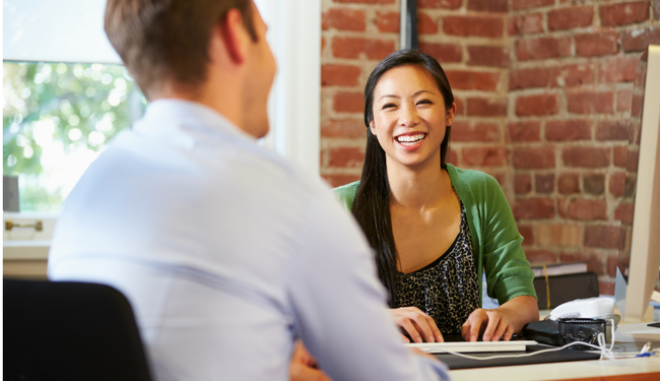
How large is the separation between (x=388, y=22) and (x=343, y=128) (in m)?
0.44

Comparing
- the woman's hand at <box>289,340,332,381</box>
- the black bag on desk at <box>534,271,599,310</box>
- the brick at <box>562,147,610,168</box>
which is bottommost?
the black bag on desk at <box>534,271,599,310</box>

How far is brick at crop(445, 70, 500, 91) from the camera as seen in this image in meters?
2.48

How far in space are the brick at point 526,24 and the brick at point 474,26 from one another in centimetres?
4

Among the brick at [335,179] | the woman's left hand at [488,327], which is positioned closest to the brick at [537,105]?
the brick at [335,179]

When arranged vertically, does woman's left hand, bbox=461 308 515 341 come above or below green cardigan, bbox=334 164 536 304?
below

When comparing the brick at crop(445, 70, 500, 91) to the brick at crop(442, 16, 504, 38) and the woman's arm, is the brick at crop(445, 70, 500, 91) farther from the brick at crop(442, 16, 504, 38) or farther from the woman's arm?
the woman's arm

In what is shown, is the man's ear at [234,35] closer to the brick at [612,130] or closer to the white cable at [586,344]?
the white cable at [586,344]

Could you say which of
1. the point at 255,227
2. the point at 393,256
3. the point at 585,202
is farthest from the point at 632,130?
the point at 585,202

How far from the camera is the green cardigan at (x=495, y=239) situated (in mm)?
1574

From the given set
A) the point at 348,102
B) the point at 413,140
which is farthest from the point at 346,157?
the point at 413,140

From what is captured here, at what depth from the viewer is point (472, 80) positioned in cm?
250

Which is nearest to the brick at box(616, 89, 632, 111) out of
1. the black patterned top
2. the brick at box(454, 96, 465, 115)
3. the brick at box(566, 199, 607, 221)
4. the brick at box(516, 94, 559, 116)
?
the brick at box(516, 94, 559, 116)

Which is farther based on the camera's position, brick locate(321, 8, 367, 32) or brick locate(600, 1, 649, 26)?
brick locate(321, 8, 367, 32)

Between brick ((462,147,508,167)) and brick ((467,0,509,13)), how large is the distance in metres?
0.55
